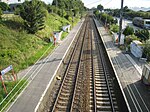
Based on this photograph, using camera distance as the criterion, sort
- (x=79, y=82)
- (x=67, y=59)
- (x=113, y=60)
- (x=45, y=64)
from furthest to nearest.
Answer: (x=67, y=59) → (x=113, y=60) → (x=45, y=64) → (x=79, y=82)

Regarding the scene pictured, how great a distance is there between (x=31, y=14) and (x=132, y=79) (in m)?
15.6

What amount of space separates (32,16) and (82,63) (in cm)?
976

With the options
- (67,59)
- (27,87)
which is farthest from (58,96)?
(67,59)

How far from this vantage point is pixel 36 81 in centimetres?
1387

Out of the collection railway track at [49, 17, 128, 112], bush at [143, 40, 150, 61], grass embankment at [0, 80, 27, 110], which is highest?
bush at [143, 40, 150, 61]

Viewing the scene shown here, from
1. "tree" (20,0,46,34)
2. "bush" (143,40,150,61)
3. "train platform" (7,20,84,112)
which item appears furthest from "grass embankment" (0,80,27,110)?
"bush" (143,40,150,61)

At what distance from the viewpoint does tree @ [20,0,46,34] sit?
923 inches

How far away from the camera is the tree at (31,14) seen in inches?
923

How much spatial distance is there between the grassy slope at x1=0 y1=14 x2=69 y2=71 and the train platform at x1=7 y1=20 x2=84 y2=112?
124 centimetres

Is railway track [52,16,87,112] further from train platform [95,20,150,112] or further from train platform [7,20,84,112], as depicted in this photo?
train platform [95,20,150,112]

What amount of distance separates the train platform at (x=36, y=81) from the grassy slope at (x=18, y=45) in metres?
1.24

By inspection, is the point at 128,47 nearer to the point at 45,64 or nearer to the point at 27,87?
the point at 45,64

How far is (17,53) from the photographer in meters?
17.8

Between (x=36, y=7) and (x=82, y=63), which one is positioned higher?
(x=36, y=7)
